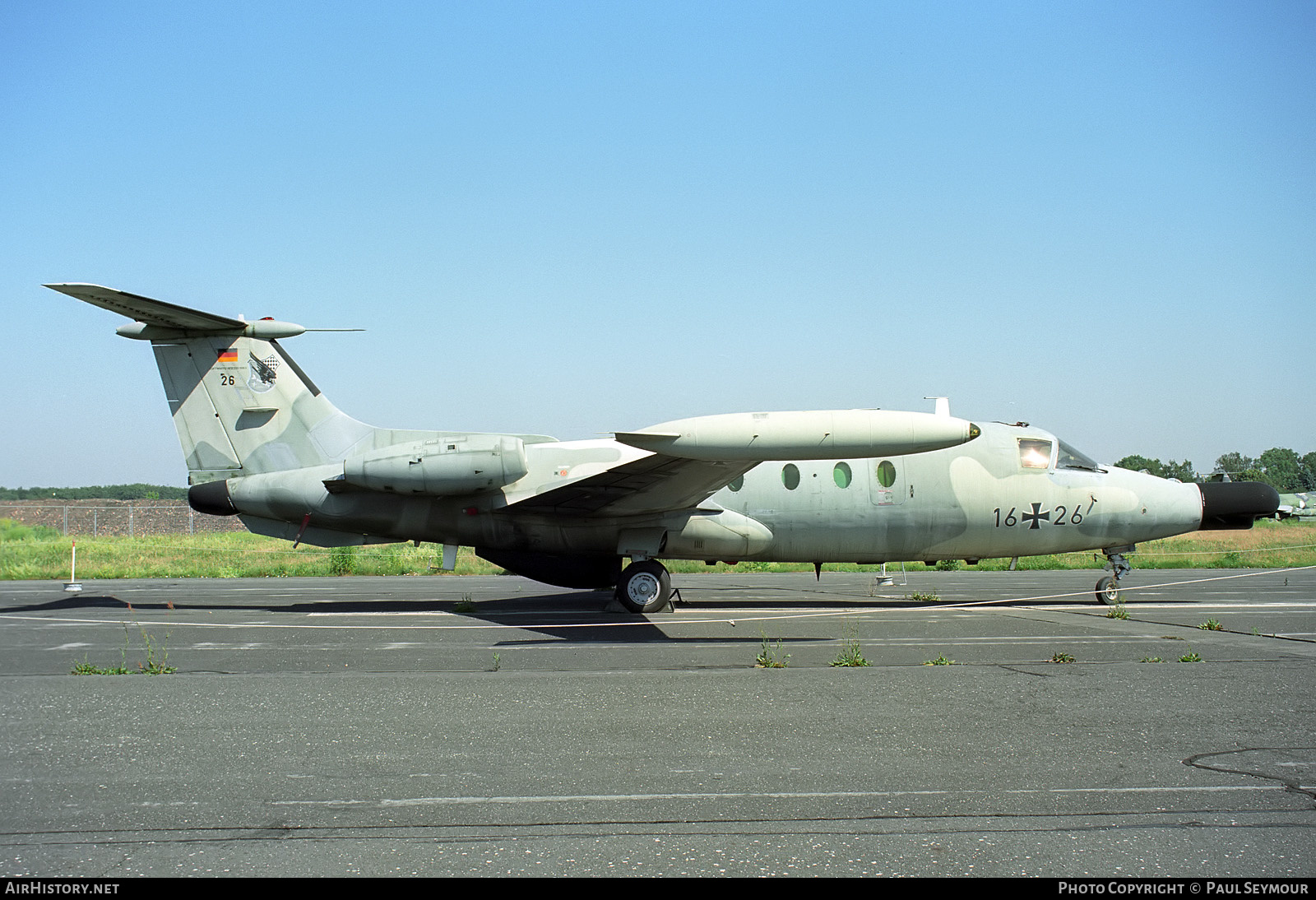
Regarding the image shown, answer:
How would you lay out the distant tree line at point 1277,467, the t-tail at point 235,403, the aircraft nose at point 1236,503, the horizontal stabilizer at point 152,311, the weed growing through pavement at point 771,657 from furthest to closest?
1. the distant tree line at point 1277,467
2. the aircraft nose at point 1236,503
3. the t-tail at point 235,403
4. the horizontal stabilizer at point 152,311
5. the weed growing through pavement at point 771,657

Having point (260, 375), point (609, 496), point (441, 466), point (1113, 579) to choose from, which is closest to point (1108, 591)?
point (1113, 579)

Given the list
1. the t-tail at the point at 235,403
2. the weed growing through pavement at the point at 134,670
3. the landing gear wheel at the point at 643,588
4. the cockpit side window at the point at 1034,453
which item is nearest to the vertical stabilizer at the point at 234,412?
the t-tail at the point at 235,403

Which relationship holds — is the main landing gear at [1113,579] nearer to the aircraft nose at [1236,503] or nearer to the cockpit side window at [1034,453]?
the aircraft nose at [1236,503]

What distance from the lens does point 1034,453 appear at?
17.3m

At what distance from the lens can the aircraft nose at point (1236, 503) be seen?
→ 56.3ft

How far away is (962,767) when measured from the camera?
5.84 meters

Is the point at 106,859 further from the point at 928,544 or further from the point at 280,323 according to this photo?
the point at 928,544

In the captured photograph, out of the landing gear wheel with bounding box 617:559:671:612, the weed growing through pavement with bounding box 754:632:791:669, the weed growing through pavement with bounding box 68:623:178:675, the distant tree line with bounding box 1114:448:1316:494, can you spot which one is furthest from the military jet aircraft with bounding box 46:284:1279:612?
the distant tree line with bounding box 1114:448:1316:494

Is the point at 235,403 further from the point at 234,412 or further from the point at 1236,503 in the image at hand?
the point at 1236,503

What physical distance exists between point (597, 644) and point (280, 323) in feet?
29.4

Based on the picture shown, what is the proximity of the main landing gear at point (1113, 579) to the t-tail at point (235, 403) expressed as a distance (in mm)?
13529

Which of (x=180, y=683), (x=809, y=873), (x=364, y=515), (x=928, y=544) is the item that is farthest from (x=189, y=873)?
(x=928, y=544)

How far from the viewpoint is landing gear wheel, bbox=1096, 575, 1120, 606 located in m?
16.4

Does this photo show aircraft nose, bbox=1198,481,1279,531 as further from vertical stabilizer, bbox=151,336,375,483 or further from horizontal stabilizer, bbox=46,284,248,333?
horizontal stabilizer, bbox=46,284,248,333
